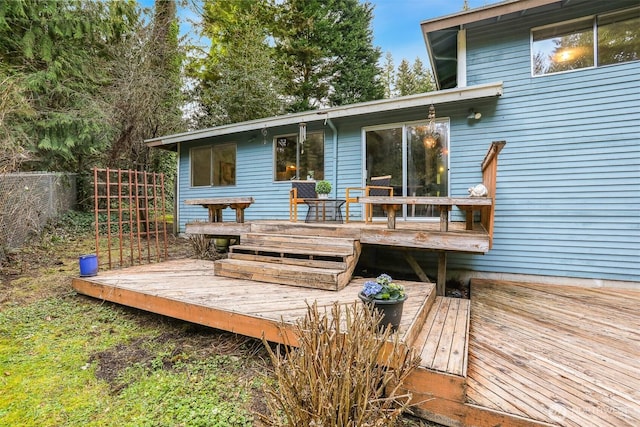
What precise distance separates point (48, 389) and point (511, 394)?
316cm

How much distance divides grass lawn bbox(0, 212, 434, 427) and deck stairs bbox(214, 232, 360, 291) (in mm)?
817

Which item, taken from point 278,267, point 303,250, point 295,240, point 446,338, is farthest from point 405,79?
point 446,338

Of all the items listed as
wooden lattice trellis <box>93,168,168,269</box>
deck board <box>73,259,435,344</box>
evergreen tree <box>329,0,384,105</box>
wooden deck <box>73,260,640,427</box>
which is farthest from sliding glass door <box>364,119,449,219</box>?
evergreen tree <box>329,0,384,105</box>

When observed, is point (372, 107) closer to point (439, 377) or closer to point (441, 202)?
point (441, 202)

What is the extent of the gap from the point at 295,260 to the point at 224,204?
1.92 meters

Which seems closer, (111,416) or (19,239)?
(111,416)

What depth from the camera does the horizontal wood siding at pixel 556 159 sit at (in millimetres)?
4195

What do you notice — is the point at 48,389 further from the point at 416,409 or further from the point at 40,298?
the point at 416,409

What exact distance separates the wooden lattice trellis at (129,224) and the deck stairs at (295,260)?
1.50 meters

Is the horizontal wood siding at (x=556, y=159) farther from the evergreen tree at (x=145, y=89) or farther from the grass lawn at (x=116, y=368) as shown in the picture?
the evergreen tree at (x=145, y=89)

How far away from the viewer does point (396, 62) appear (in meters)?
20.9

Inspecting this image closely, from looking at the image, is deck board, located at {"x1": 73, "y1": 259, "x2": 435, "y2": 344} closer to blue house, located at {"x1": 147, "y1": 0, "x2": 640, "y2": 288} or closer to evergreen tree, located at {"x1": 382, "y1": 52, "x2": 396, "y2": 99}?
blue house, located at {"x1": 147, "y1": 0, "x2": 640, "y2": 288}

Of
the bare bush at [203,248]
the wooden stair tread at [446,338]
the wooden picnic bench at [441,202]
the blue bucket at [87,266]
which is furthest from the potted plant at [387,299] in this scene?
the bare bush at [203,248]

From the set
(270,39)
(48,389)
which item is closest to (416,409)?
(48,389)
